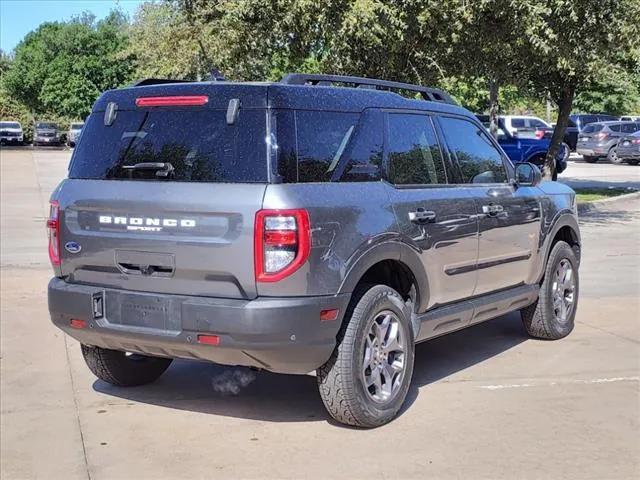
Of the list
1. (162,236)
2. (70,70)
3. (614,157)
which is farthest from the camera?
(70,70)

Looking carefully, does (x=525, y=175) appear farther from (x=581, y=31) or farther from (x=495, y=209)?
(x=581, y=31)

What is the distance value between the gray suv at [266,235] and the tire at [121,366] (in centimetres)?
1

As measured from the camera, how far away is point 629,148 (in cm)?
3231

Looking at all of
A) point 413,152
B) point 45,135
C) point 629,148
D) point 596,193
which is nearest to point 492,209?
point 413,152

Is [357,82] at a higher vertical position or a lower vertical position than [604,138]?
higher

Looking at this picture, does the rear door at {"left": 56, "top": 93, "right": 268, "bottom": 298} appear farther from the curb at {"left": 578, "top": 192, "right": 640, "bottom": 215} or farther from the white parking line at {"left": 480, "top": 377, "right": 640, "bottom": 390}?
the curb at {"left": 578, "top": 192, "right": 640, "bottom": 215}

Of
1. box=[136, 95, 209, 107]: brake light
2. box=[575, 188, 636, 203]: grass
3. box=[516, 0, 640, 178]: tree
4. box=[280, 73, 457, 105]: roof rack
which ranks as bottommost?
box=[575, 188, 636, 203]: grass

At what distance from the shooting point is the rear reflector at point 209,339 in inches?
173

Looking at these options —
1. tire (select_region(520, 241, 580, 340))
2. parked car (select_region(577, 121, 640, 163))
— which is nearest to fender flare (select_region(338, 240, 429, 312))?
tire (select_region(520, 241, 580, 340))

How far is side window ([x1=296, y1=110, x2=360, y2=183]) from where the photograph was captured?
15.0ft

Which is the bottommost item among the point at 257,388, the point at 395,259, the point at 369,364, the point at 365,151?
the point at 257,388

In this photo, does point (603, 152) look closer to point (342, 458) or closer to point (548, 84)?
point (548, 84)

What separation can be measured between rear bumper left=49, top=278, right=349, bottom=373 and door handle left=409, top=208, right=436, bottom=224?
2.71 ft

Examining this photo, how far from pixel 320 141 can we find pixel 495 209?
181 centimetres
